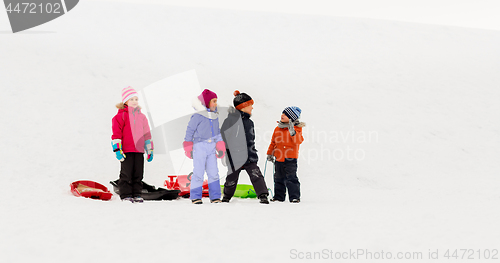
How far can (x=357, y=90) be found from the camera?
1438cm

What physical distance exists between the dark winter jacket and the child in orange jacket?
2.05 ft

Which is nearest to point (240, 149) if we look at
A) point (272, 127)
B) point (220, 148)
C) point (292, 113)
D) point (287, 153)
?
point (220, 148)

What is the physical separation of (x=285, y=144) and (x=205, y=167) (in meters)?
1.49

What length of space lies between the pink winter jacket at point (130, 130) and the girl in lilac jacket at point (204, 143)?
28.1 inches

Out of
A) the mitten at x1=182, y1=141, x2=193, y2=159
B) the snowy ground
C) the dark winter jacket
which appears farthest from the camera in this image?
the dark winter jacket

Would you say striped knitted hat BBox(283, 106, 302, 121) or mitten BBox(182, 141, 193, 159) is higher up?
striped knitted hat BBox(283, 106, 302, 121)

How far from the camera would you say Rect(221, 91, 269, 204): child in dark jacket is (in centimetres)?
588

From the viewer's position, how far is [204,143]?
577cm

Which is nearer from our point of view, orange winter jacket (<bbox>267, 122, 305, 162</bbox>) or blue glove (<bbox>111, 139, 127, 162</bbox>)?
blue glove (<bbox>111, 139, 127, 162</bbox>)

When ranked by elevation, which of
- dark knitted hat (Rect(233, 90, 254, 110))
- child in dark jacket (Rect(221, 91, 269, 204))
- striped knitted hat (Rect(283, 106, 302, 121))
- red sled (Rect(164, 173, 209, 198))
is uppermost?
dark knitted hat (Rect(233, 90, 254, 110))

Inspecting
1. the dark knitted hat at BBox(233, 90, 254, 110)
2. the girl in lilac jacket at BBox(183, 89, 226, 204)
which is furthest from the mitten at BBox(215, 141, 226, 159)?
the dark knitted hat at BBox(233, 90, 254, 110)

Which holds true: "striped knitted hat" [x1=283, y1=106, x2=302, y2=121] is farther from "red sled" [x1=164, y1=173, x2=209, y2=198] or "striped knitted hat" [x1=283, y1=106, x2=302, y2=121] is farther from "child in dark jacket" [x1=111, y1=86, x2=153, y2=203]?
"child in dark jacket" [x1=111, y1=86, x2=153, y2=203]

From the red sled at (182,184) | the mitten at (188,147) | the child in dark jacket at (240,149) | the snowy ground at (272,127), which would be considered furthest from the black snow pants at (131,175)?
the child in dark jacket at (240,149)

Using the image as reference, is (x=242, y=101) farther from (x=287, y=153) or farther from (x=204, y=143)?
(x=287, y=153)
